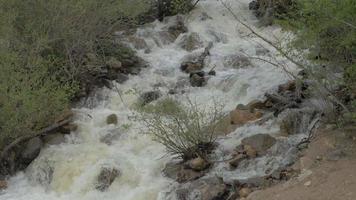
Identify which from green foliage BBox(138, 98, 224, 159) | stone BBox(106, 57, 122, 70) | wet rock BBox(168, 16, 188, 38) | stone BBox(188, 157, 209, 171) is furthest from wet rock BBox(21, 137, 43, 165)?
wet rock BBox(168, 16, 188, 38)

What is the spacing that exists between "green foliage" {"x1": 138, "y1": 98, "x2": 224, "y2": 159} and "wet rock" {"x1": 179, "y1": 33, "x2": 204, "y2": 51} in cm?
646

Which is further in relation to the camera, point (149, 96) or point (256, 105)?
point (149, 96)

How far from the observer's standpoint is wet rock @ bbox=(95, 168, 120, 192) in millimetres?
9547

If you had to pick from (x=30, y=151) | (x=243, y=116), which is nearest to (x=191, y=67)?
(x=243, y=116)

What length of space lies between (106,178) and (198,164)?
164cm

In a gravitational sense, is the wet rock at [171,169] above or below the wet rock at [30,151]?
above

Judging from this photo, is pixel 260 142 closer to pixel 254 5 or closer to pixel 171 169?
pixel 171 169

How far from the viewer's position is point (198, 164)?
30.0 ft

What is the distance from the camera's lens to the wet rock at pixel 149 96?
41.3 feet

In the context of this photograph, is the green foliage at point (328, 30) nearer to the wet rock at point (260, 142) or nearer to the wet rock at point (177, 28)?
the wet rock at point (260, 142)

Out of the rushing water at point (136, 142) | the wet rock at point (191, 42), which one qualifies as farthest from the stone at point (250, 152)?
the wet rock at point (191, 42)

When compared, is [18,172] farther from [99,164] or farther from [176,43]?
[176,43]

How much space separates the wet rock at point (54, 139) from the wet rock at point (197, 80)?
345 cm

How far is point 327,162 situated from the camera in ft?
26.5
